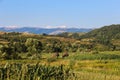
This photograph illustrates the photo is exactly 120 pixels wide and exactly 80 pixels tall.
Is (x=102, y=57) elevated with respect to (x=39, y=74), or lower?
lower

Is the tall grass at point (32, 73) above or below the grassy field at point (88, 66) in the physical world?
above

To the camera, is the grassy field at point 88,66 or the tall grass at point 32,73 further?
the grassy field at point 88,66

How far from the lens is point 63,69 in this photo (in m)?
14.7

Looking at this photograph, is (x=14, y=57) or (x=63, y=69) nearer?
(x=63, y=69)

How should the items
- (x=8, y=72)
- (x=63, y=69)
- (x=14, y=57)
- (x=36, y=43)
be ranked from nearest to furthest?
(x=8, y=72), (x=63, y=69), (x=14, y=57), (x=36, y=43)

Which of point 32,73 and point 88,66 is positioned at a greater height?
point 32,73

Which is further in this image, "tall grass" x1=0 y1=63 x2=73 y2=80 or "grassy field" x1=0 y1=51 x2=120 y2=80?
"grassy field" x1=0 y1=51 x2=120 y2=80

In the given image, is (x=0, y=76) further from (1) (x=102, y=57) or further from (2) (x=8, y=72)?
(1) (x=102, y=57)

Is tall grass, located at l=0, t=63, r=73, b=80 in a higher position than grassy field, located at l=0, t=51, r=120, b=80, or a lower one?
higher

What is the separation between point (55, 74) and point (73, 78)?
0.72m

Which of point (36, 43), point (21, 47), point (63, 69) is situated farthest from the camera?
point (21, 47)

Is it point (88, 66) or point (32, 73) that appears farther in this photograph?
point (88, 66)

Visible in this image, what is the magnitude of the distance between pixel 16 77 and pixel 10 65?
90 centimetres

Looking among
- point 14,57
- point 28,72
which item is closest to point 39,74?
point 28,72
